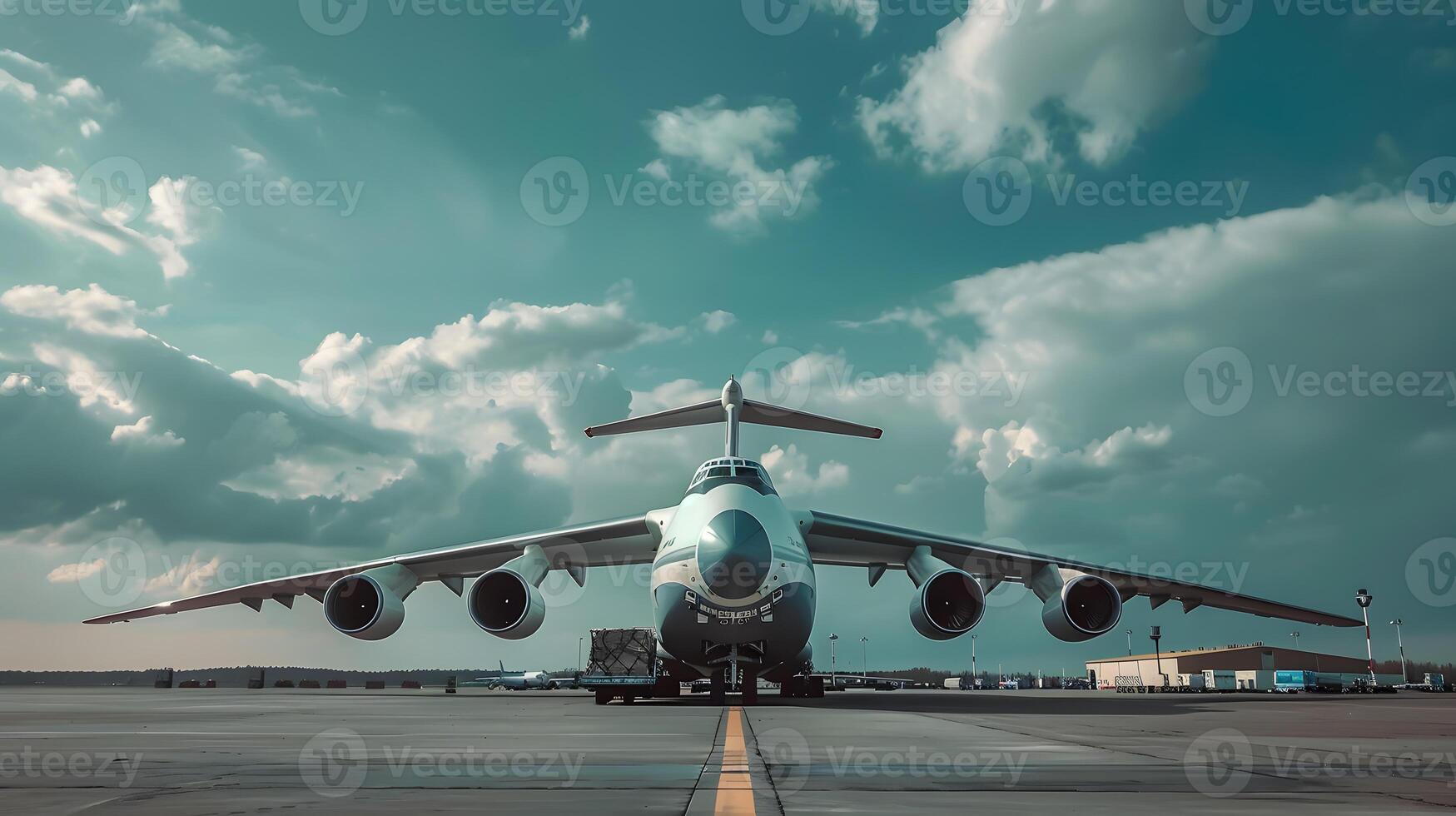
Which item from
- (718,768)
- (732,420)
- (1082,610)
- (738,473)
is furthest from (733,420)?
(718,768)

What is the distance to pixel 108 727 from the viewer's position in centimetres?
1130

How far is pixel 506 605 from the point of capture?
2067 cm

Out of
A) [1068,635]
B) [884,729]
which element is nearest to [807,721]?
[884,729]

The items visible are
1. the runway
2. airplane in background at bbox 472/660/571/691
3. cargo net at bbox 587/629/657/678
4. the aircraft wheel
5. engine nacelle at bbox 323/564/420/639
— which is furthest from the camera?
airplane in background at bbox 472/660/571/691

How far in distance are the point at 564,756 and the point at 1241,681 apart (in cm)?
6885

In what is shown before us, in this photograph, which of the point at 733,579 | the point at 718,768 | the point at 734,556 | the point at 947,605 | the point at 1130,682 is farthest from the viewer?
the point at 1130,682

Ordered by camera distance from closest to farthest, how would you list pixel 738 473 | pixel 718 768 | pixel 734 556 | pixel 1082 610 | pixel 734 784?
pixel 734 784
pixel 718 768
pixel 734 556
pixel 738 473
pixel 1082 610

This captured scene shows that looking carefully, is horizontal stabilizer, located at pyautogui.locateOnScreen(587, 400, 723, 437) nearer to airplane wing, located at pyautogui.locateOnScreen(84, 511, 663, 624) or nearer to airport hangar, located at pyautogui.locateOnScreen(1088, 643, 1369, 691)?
airplane wing, located at pyautogui.locateOnScreen(84, 511, 663, 624)

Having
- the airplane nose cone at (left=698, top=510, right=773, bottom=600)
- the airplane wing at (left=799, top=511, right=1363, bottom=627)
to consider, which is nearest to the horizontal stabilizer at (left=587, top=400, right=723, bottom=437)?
the airplane wing at (left=799, top=511, right=1363, bottom=627)

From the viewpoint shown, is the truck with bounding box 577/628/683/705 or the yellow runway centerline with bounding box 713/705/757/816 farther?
the truck with bounding box 577/628/683/705

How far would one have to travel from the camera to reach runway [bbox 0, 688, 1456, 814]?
185 inches

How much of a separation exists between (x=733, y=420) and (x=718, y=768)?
1858 cm

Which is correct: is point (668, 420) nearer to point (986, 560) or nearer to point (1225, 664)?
point (986, 560)

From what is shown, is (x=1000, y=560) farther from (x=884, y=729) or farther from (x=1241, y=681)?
(x=1241, y=681)
